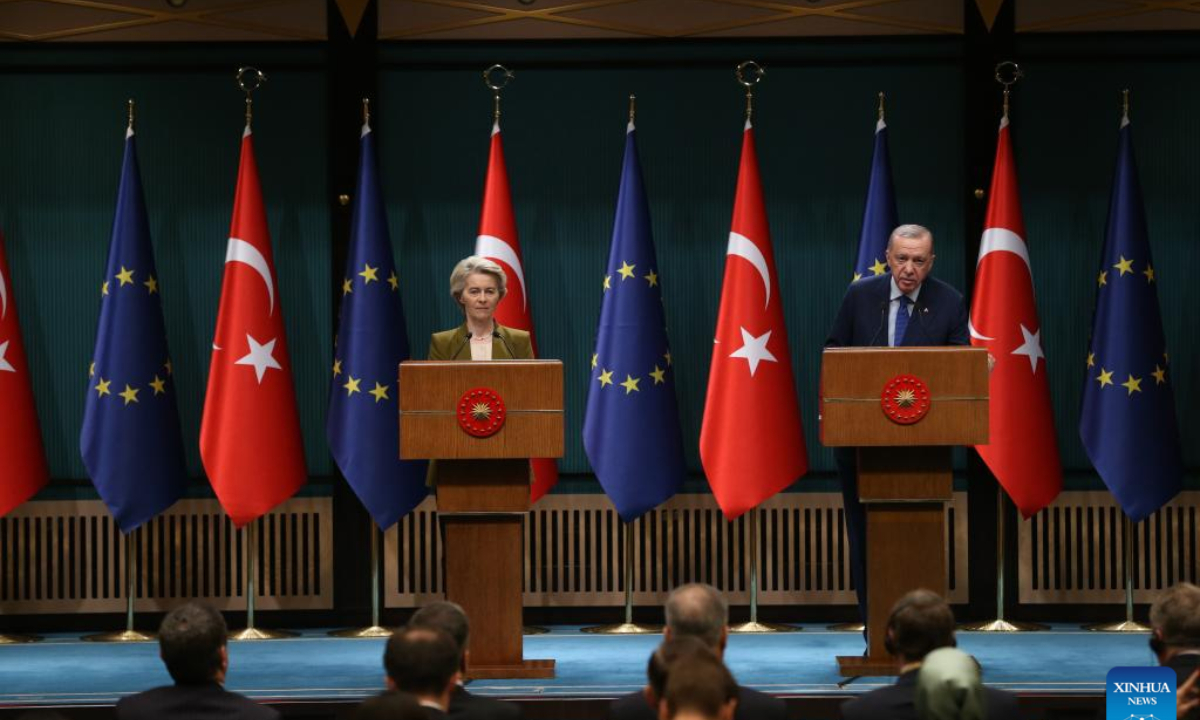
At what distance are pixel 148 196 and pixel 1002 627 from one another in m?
4.68

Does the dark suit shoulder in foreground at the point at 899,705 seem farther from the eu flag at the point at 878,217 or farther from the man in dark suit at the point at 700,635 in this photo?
the eu flag at the point at 878,217

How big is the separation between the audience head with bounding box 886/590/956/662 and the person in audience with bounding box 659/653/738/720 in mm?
892

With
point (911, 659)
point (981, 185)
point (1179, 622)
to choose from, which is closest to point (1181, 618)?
point (1179, 622)

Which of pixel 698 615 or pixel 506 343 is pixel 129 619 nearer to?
pixel 506 343

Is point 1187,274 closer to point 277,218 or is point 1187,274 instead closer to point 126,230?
point 277,218

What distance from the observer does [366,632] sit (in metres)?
8.16

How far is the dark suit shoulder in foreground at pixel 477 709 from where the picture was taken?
3.71m

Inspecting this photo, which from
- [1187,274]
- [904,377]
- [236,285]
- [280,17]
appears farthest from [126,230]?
[1187,274]

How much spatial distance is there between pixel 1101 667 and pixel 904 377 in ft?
5.40

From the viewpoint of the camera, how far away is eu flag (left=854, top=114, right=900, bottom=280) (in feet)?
26.5

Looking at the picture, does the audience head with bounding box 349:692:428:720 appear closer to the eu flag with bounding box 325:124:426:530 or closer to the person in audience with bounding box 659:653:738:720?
the person in audience with bounding box 659:653:738:720

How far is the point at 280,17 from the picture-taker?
848 cm

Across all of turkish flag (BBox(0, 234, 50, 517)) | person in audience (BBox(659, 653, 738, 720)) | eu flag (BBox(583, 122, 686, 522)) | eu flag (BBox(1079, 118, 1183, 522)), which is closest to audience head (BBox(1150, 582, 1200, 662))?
person in audience (BBox(659, 653, 738, 720))

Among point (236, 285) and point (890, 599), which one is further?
point (236, 285)
